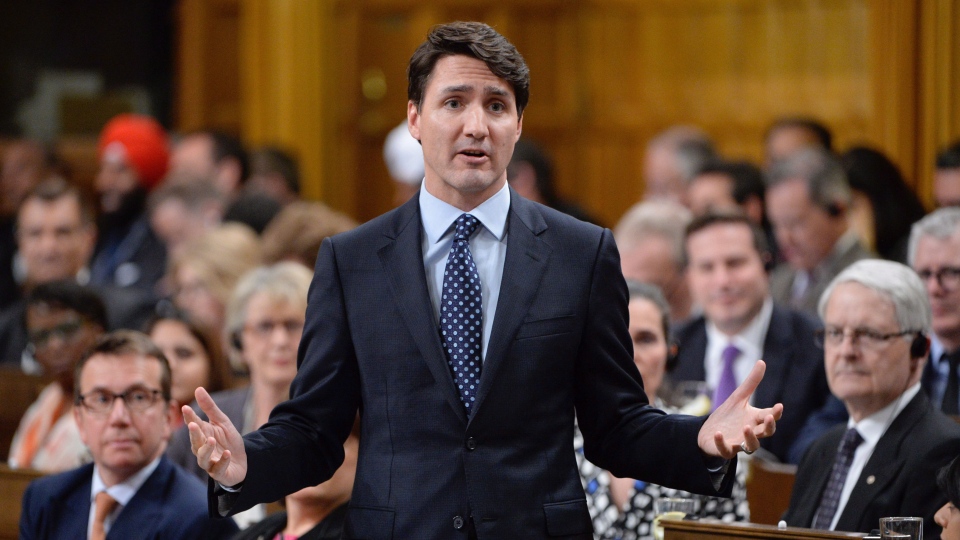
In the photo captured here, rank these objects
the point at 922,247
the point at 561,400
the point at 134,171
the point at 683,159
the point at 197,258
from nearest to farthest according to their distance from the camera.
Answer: the point at 561,400 → the point at 922,247 → the point at 197,258 → the point at 683,159 → the point at 134,171

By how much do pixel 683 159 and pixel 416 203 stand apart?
16.4ft

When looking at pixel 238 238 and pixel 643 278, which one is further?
pixel 238 238

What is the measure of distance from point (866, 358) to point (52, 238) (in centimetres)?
429

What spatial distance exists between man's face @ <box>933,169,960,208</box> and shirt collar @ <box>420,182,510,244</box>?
124 inches

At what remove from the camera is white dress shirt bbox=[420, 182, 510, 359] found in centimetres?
246

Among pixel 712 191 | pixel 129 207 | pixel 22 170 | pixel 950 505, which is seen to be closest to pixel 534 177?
pixel 712 191

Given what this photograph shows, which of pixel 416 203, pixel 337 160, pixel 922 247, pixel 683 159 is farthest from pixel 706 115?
pixel 416 203

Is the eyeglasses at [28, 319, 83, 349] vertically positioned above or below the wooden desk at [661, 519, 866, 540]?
below

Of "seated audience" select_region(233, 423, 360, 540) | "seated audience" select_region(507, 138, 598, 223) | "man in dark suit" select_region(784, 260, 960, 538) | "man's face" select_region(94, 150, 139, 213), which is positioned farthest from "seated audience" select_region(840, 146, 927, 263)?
"man's face" select_region(94, 150, 139, 213)

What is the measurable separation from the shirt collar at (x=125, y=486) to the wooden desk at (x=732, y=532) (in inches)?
53.2

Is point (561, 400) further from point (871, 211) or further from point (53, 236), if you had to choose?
point (53, 236)

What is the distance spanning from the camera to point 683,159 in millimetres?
Result: 7371

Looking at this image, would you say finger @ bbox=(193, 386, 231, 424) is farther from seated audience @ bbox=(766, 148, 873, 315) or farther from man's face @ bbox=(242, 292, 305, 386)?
seated audience @ bbox=(766, 148, 873, 315)

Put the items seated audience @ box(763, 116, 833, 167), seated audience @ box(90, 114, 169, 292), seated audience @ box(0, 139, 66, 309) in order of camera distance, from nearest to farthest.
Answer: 1. seated audience @ box(763, 116, 833, 167)
2. seated audience @ box(90, 114, 169, 292)
3. seated audience @ box(0, 139, 66, 309)
